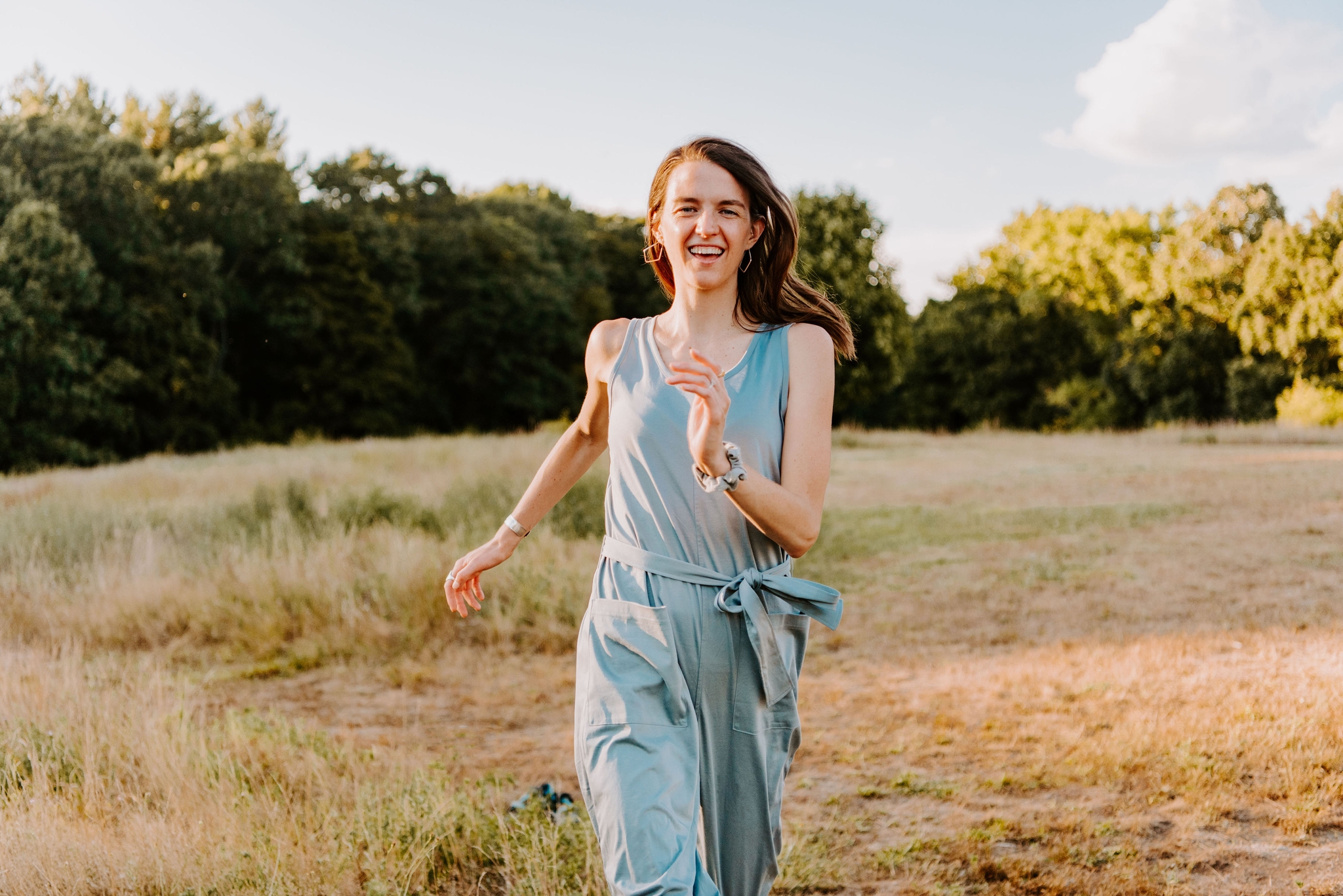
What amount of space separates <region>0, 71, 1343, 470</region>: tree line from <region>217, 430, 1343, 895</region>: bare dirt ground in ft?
78.0

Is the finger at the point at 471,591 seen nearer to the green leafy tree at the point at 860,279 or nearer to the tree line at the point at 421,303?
the tree line at the point at 421,303

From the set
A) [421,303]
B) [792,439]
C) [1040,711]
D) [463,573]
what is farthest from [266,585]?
[421,303]

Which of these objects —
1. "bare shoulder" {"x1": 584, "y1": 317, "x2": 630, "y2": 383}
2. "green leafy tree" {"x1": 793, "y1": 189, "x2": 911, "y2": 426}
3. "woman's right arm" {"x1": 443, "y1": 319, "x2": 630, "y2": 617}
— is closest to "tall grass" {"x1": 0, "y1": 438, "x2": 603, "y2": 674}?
"woman's right arm" {"x1": 443, "y1": 319, "x2": 630, "y2": 617}

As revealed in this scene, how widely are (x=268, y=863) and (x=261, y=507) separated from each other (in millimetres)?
8814

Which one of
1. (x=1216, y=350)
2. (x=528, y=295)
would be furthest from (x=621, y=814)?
(x=1216, y=350)

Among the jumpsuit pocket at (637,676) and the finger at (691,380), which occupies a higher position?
the finger at (691,380)

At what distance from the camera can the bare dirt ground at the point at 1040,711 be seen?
13.2 ft

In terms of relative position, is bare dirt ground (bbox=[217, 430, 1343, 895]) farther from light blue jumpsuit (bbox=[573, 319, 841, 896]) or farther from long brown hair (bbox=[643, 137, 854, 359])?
long brown hair (bbox=[643, 137, 854, 359])

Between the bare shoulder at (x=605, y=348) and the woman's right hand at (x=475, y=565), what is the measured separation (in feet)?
1.61

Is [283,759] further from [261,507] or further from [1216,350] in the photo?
[1216,350]

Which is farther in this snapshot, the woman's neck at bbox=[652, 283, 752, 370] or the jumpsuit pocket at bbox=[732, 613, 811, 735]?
the woman's neck at bbox=[652, 283, 752, 370]

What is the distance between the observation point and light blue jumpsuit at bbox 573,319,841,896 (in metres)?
2.23

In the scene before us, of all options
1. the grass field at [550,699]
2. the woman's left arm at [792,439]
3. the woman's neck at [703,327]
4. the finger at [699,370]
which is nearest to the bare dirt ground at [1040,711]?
the grass field at [550,699]

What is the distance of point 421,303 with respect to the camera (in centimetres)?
3969
